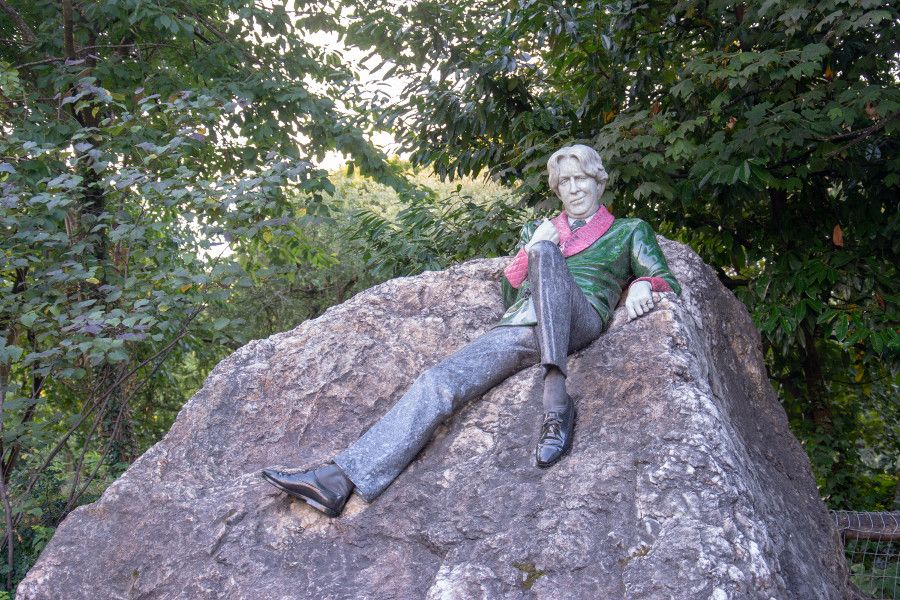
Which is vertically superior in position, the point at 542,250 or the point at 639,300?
the point at 542,250

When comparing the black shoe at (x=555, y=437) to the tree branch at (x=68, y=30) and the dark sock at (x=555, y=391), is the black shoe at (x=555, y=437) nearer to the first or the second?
the dark sock at (x=555, y=391)

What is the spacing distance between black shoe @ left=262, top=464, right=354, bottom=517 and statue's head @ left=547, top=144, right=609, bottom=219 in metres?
1.73

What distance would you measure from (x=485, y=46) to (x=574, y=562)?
181 inches

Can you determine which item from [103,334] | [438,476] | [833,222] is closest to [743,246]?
[833,222]

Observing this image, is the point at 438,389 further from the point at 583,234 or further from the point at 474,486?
the point at 583,234

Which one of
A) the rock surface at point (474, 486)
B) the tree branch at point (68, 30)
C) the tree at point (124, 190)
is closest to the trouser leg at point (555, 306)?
the rock surface at point (474, 486)

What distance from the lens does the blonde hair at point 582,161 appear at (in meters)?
4.29

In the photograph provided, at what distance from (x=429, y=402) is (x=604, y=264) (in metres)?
1.11

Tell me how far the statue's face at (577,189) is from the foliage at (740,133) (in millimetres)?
1040

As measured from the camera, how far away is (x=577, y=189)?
4309 millimetres

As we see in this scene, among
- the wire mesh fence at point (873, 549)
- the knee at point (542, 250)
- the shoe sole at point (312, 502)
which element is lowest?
the wire mesh fence at point (873, 549)

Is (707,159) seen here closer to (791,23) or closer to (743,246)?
(791,23)

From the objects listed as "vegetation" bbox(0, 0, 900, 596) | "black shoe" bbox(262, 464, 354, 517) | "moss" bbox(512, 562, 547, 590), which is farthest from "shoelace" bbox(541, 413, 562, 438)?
"vegetation" bbox(0, 0, 900, 596)

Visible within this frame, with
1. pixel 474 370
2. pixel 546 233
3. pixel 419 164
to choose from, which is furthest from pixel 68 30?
pixel 474 370
